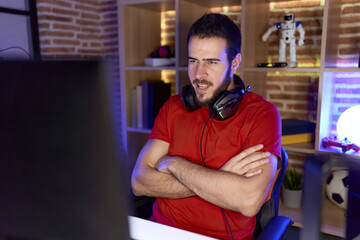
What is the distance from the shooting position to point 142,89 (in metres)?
2.61

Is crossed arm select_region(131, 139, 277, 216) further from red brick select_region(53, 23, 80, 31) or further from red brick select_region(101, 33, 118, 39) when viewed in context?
red brick select_region(101, 33, 118, 39)

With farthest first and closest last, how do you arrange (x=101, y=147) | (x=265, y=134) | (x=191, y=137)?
(x=191, y=137) < (x=265, y=134) < (x=101, y=147)

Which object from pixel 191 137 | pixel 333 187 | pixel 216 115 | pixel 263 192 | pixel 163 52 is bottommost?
pixel 333 187

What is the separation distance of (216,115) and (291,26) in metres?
1.22

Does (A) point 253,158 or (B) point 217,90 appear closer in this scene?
(A) point 253,158

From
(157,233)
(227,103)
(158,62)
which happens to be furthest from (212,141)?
(158,62)

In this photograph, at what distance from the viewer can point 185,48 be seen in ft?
7.99

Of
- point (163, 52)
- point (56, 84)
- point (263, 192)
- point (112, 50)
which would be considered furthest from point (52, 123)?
point (112, 50)

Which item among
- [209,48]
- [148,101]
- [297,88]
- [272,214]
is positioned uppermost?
[209,48]

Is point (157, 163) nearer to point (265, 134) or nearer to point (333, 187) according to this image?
point (265, 134)

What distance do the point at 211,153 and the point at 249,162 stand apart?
23cm

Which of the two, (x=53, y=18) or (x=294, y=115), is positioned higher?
(x=53, y=18)

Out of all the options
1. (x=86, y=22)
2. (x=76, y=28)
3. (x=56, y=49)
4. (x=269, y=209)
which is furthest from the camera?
(x=86, y=22)

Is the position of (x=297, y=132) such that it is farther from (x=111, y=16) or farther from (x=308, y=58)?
(x=111, y=16)
